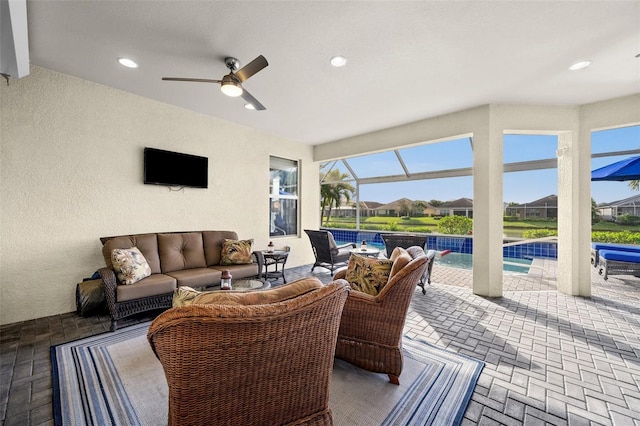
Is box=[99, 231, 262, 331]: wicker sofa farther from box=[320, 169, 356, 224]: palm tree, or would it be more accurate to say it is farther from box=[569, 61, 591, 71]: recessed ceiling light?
box=[569, 61, 591, 71]: recessed ceiling light

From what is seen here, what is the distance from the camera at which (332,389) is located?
1837 millimetres

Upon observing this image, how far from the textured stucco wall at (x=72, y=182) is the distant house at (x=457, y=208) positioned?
655 cm

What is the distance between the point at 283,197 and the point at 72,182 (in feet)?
11.2

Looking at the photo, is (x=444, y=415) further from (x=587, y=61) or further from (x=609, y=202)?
(x=609, y=202)

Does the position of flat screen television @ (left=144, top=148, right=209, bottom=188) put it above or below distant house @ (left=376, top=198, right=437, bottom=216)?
above

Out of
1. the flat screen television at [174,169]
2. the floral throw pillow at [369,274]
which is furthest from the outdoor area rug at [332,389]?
the flat screen television at [174,169]

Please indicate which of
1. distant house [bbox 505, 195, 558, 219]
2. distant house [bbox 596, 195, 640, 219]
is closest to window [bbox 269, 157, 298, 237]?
distant house [bbox 505, 195, 558, 219]

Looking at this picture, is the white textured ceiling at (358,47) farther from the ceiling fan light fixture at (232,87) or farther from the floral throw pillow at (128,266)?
the floral throw pillow at (128,266)

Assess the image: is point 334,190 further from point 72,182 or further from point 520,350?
point 520,350

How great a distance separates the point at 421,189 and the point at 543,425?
22.0 ft

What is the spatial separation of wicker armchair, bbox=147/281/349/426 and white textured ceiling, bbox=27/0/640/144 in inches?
87.6

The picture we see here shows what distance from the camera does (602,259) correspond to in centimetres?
473

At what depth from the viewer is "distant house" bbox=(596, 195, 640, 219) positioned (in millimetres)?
5465

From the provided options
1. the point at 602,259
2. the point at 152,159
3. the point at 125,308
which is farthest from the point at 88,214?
the point at 602,259
